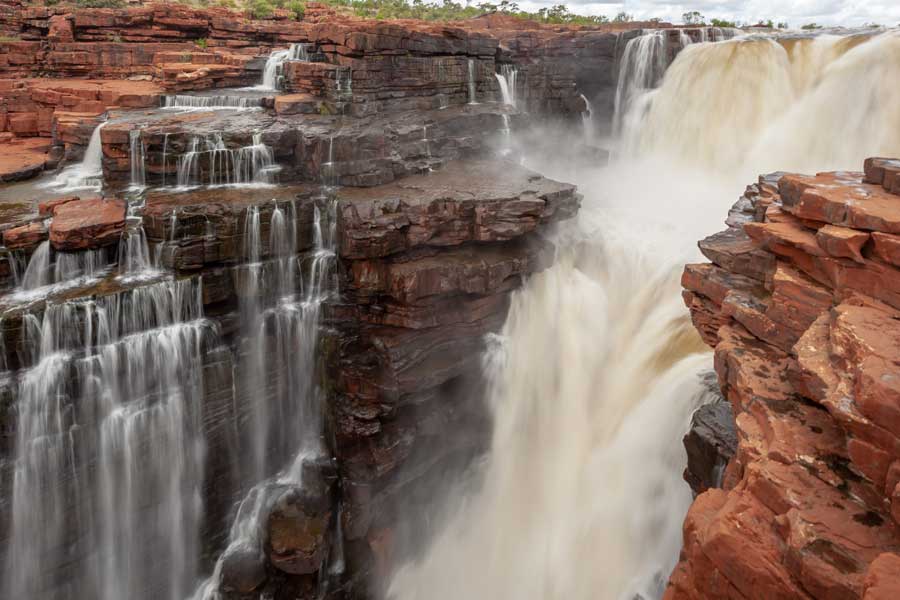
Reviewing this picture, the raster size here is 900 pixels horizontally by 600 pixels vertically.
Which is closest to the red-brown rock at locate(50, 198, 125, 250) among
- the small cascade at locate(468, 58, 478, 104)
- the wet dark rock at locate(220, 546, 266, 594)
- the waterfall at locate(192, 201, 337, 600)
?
the waterfall at locate(192, 201, 337, 600)

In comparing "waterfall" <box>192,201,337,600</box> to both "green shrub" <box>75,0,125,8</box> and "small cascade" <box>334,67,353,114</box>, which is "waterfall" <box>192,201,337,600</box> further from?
"green shrub" <box>75,0,125,8</box>

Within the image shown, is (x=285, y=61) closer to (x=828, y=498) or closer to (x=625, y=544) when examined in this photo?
(x=625, y=544)

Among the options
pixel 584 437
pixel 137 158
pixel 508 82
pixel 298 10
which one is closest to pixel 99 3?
pixel 298 10

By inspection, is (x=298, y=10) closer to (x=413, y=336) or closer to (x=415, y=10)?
(x=415, y=10)

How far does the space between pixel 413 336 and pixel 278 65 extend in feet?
45.3

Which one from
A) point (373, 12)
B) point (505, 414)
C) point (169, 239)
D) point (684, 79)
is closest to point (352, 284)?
point (169, 239)

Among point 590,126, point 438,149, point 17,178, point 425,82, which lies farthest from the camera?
point 590,126

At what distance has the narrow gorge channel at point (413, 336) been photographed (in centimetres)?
751

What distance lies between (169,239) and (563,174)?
14134 millimetres

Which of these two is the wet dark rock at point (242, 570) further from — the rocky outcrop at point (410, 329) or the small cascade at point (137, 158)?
the small cascade at point (137, 158)

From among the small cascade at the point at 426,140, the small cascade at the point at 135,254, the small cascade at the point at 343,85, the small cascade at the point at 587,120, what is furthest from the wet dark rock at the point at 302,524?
the small cascade at the point at 587,120

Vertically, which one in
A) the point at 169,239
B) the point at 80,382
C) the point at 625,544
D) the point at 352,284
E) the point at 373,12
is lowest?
the point at 625,544

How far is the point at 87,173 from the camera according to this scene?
16.1 m

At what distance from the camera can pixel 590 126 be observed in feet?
79.2
